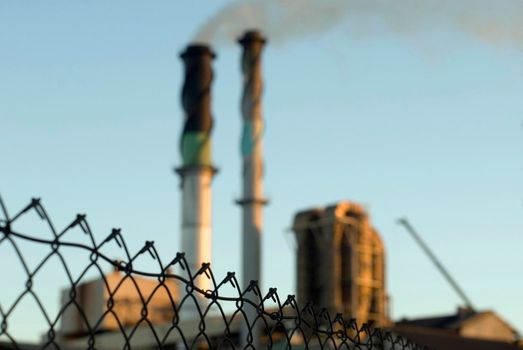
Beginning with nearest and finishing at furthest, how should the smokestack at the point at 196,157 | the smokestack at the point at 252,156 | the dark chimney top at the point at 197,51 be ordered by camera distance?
the smokestack at the point at 196,157 < the smokestack at the point at 252,156 < the dark chimney top at the point at 197,51

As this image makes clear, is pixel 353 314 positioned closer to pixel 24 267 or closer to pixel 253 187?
pixel 253 187

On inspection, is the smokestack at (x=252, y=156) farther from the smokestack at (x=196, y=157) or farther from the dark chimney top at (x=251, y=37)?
the smokestack at (x=196, y=157)

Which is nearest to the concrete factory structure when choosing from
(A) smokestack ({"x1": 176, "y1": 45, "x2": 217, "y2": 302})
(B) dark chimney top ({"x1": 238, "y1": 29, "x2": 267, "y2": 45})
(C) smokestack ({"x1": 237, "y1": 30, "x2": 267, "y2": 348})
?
(C) smokestack ({"x1": 237, "y1": 30, "x2": 267, "y2": 348})

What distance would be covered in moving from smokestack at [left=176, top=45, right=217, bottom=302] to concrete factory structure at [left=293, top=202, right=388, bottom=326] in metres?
4.35

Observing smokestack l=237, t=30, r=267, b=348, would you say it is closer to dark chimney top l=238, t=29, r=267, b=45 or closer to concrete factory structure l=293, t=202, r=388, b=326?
dark chimney top l=238, t=29, r=267, b=45

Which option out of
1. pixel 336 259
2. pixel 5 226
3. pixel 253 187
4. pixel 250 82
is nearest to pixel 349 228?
pixel 336 259

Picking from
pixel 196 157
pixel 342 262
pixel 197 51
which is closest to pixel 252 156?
pixel 196 157

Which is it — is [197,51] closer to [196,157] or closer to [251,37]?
[251,37]

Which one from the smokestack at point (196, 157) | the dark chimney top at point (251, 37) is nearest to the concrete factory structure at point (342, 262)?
the smokestack at point (196, 157)

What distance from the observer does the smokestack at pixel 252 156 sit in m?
51.0

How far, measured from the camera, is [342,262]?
4778 centimetres

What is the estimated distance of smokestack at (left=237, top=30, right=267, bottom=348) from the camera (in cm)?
5100

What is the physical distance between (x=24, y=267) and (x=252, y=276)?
4868 centimetres

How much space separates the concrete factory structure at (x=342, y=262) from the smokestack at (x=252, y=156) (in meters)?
2.24
